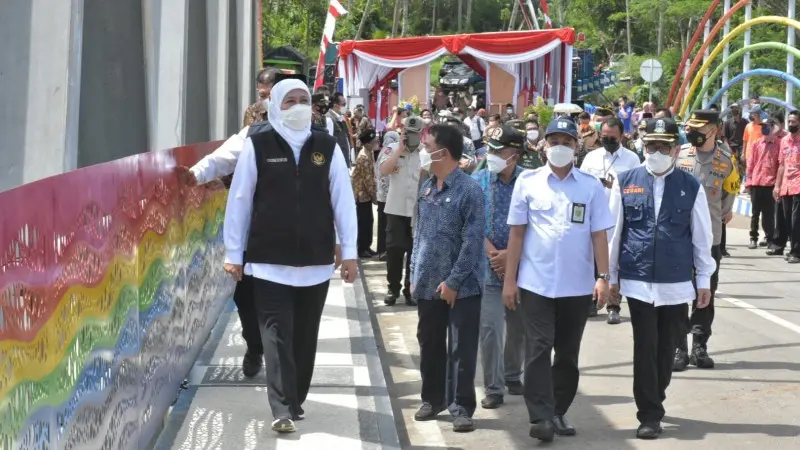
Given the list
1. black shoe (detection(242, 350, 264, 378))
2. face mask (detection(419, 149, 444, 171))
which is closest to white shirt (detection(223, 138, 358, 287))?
face mask (detection(419, 149, 444, 171))

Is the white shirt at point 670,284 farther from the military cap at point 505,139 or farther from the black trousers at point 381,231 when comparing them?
the black trousers at point 381,231

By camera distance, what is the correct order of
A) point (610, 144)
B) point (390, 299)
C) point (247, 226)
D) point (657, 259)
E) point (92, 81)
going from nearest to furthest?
1. point (92, 81)
2. point (247, 226)
3. point (657, 259)
4. point (610, 144)
5. point (390, 299)

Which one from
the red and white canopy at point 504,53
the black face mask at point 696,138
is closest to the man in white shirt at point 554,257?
the black face mask at point 696,138

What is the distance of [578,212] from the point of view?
716cm

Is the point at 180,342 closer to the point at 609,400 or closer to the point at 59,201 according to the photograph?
the point at 609,400

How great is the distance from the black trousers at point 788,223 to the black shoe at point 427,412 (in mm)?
10618

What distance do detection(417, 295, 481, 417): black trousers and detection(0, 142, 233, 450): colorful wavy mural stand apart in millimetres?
1512

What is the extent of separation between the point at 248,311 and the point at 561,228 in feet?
7.21

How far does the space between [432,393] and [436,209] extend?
115 cm

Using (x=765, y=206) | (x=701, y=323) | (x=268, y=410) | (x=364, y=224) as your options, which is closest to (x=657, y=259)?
(x=701, y=323)

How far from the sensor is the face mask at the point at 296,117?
6.91 meters

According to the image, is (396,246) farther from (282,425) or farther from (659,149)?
(282,425)

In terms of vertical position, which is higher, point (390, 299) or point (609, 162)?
point (609, 162)

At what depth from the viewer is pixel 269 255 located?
22.6ft
